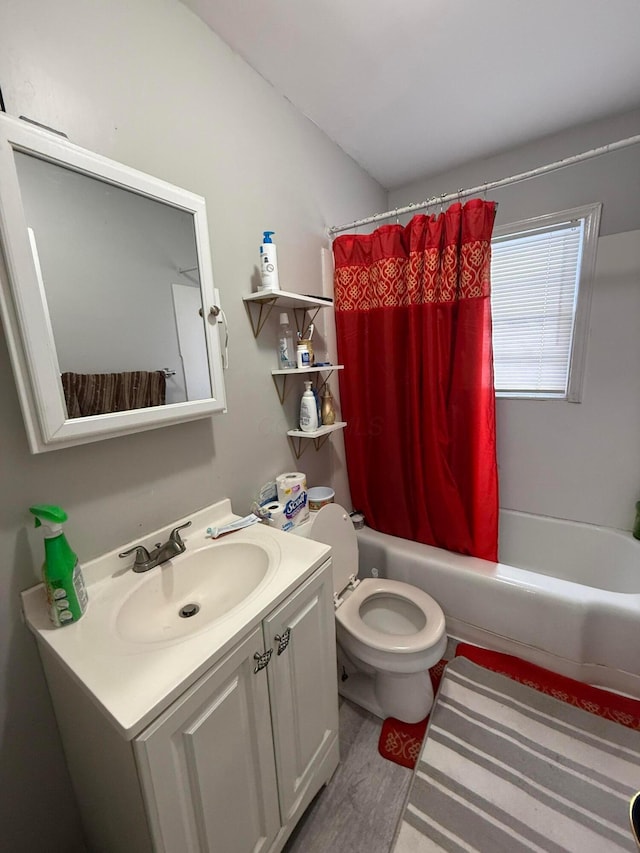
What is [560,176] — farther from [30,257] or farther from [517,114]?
[30,257]

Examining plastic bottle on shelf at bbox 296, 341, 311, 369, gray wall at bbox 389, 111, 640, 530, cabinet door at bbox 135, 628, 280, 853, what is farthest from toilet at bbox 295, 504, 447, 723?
gray wall at bbox 389, 111, 640, 530

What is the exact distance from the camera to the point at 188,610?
3.23 ft

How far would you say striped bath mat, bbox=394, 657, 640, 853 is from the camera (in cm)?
104

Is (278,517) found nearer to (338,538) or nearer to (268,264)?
(338,538)

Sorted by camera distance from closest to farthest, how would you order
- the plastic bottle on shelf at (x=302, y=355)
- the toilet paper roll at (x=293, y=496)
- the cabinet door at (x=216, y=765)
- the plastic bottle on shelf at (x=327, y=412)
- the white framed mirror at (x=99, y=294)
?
the cabinet door at (x=216, y=765) → the white framed mirror at (x=99, y=294) → the toilet paper roll at (x=293, y=496) → the plastic bottle on shelf at (x=302, y=355) → the plastic bottle on shelf at (x=327, y=412)

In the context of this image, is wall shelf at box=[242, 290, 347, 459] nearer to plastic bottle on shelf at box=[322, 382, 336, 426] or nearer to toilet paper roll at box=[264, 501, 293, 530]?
plastic bottle on shelf at box=[322, 382, 336, 426]

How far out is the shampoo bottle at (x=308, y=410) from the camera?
1.52 meters

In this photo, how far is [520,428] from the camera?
208 cm

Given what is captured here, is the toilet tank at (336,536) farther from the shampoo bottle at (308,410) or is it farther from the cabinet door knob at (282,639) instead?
the cabinet door knob at (282,639)

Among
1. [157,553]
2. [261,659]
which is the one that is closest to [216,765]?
[261,659]

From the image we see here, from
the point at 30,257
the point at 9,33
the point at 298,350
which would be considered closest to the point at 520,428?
the point at 298,350

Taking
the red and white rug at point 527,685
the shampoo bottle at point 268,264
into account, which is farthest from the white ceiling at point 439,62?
the red and white rug at point 527,685

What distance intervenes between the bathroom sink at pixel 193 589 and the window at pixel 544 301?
1.81 m

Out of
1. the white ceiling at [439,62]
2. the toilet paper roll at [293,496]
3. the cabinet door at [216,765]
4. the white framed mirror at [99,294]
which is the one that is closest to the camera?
the cabinet door at [216,765]
